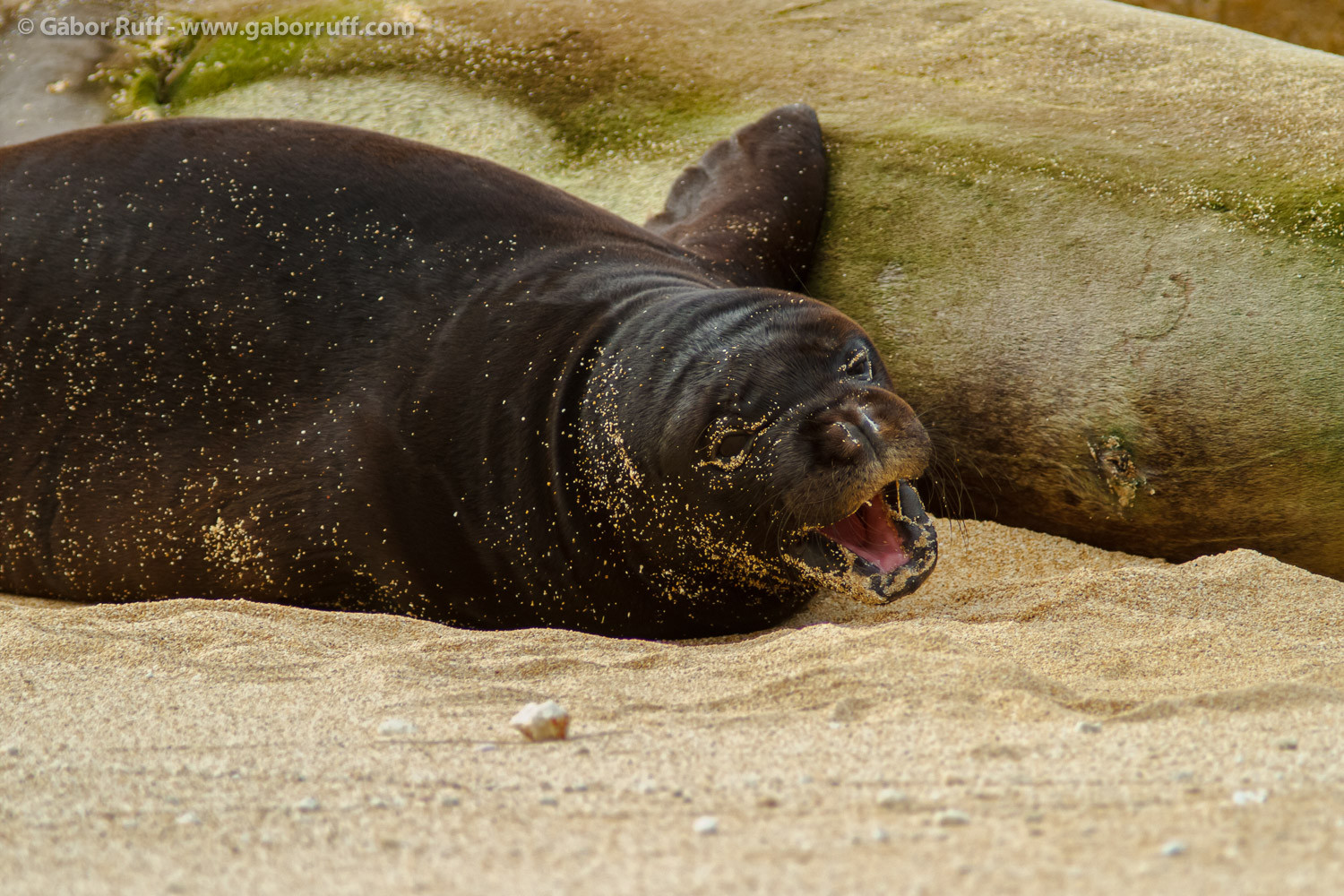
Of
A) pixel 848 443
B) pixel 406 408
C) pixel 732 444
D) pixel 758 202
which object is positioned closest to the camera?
pixel 848 443

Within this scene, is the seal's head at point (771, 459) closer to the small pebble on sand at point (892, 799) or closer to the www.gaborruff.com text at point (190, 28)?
the small pebble on sand at point (892, 799)

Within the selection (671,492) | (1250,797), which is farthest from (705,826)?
(671,492)

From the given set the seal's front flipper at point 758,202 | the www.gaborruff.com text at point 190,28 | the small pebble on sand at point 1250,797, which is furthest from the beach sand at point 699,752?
the www.gaborruff.com text at point 190,28

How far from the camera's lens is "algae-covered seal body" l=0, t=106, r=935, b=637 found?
9.66ft

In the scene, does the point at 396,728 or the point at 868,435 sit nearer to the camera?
the point at 396,728

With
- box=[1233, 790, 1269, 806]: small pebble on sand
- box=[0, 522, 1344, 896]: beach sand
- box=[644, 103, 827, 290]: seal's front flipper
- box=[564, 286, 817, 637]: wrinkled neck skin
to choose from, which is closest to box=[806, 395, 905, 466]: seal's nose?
box=[564, 286, 817, 637]: wrinkled neck skin

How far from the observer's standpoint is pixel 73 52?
20.5 ft

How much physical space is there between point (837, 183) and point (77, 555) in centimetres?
274

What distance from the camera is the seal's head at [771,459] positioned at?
2.81 meters

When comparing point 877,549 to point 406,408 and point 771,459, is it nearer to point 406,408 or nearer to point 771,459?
point 771,459

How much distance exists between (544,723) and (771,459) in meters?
0.93

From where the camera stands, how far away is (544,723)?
2121mm

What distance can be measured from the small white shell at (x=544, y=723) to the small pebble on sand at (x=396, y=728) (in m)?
0.18

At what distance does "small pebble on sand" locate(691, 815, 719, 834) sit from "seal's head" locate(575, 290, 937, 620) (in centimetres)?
121
